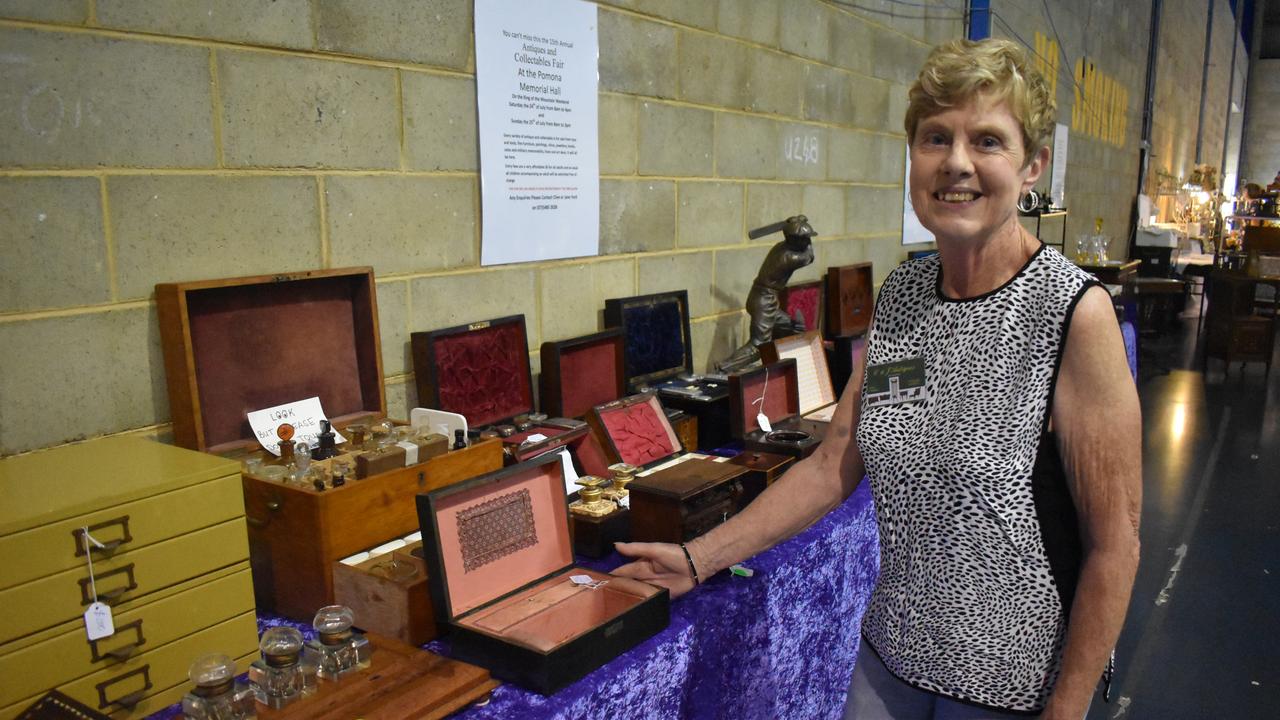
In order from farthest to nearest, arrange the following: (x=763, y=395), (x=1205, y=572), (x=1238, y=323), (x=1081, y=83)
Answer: (x=1081, y=83)
(x=1238, y=323)
(x=1205, y=572)
(x=763, y=395)

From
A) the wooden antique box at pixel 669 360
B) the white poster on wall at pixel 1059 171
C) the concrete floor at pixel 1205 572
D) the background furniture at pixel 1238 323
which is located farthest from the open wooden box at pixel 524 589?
the background furniture at pixel 1238 323

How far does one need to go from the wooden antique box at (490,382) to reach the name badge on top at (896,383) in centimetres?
88

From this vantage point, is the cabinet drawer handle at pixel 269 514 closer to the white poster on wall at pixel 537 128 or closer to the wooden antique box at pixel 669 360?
the white poster on wall at pixel 537 128

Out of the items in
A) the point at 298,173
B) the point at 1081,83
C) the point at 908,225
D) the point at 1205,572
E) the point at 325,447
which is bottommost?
the point at 1205,572

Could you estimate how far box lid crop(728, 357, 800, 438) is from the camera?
2459 mm

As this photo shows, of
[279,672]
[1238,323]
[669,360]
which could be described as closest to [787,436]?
[669,360]

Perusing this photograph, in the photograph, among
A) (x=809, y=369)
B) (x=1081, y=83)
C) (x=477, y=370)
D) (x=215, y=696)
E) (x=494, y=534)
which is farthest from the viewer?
(x=1081, y=83)

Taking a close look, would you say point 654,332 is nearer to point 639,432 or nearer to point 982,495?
A: point 639,432

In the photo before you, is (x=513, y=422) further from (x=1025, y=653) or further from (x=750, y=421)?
(x=1025, y=653)

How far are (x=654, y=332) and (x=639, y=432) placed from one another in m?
0.67

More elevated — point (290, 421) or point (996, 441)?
point (996, 441)

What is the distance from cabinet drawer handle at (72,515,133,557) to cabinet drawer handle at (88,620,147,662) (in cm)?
12

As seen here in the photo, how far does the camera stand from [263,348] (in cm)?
178

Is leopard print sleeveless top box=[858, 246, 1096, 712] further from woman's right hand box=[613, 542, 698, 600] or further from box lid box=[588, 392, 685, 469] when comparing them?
box lid box=[588, 392, 685, 469]
